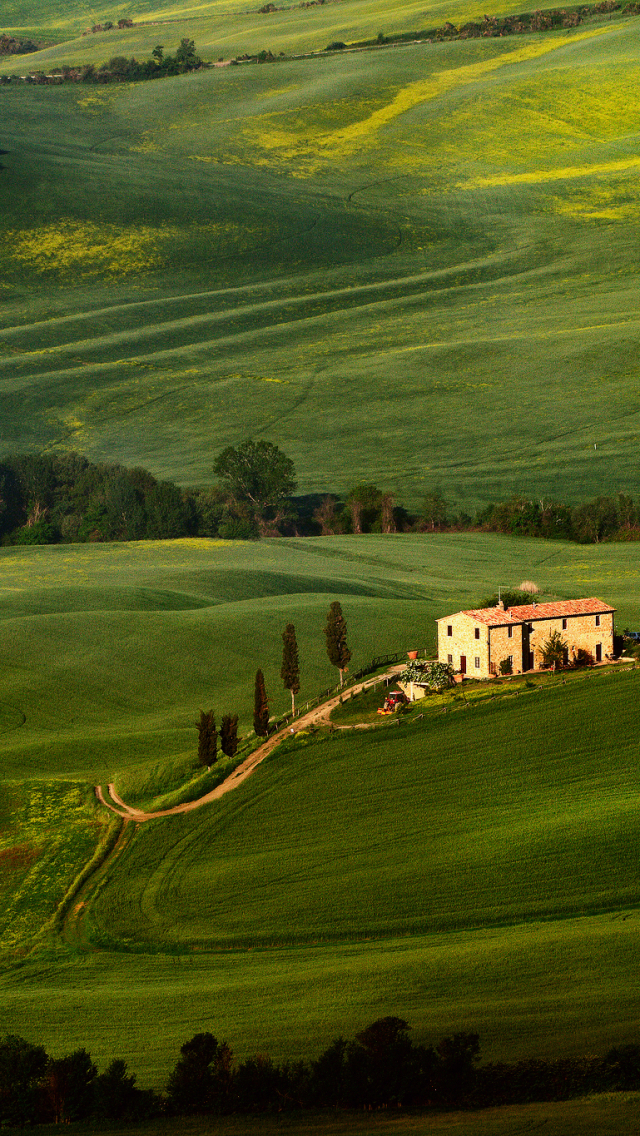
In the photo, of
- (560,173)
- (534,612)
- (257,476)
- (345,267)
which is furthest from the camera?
(560,173)

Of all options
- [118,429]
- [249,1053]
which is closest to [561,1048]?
[249,1053]

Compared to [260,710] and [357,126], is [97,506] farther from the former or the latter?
[357,126]

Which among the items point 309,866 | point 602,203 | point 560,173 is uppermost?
point 560,173

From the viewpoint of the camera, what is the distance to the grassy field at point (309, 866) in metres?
28.6

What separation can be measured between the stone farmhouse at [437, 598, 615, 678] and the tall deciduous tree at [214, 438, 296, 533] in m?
51.8

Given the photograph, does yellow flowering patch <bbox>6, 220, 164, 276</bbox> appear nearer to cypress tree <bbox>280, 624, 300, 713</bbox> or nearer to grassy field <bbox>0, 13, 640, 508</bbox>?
grassy field <bbox>0, 13, 640, 508</bbox>

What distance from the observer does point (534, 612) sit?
5125cm

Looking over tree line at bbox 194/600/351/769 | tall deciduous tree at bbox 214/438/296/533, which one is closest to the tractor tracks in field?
tree line at bbox 194/600/351/769

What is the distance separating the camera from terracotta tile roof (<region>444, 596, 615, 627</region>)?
165 ft

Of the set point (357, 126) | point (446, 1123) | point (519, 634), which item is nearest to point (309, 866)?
point (446, 1123)

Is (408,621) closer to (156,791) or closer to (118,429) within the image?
(156,791)

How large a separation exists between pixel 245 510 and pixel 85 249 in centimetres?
6579

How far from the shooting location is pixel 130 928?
3544 centimetres

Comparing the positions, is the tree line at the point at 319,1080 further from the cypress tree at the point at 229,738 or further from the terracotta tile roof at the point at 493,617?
Answer: the terracotta tile roof at the point at 493,617
